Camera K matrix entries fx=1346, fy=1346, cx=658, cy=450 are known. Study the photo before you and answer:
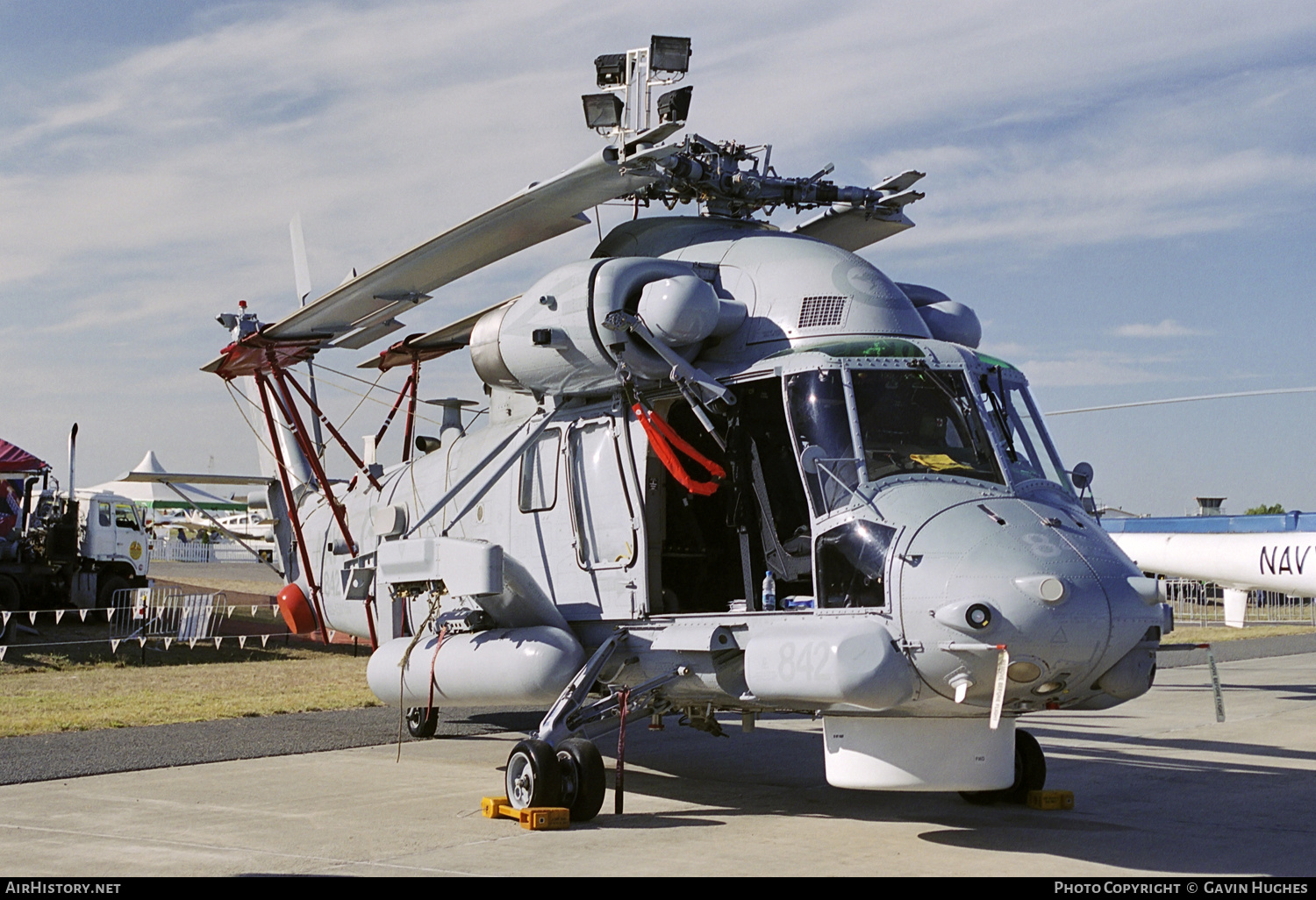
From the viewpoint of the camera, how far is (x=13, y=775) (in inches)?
423

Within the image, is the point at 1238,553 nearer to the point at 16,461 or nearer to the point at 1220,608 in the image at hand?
the point at 1220,608

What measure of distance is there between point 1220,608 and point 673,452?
44.8 meters

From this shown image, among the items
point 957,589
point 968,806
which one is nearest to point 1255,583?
point 968,806

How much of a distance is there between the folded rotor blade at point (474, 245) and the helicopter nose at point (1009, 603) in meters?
3.59

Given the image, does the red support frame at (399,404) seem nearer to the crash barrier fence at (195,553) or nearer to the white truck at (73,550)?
the white truck at (73,550)

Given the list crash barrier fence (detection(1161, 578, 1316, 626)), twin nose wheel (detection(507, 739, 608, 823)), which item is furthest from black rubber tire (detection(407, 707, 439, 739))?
crash barrier fence (detection(1161, 578, 1316, 626))

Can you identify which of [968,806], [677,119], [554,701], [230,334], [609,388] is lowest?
[968,806]

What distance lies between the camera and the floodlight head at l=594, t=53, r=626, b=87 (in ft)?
36.0

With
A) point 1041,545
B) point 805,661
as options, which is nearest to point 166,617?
point 805,661

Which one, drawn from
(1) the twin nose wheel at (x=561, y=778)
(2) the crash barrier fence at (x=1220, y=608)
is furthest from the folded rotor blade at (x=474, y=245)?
(2) the crash barrier fence at (x=1220, y=608)

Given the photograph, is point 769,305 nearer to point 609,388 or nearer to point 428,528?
point 609,388

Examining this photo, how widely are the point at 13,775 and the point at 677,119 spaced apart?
7426 millimetres

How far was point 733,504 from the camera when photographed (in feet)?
30.1
